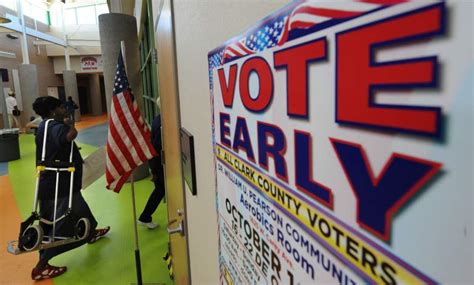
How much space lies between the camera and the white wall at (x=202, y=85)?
0.65 metres

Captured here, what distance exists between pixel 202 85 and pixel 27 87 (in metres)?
13.2

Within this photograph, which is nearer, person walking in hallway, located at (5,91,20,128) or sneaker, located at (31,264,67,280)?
sneaker, located at (31,264,67,280)

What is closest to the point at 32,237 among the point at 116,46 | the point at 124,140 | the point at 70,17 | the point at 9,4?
the point at 124,140

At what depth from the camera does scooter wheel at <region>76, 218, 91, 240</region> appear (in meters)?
2.87

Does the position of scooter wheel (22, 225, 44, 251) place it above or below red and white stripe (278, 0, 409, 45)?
below

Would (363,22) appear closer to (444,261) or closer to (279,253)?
(444,261)

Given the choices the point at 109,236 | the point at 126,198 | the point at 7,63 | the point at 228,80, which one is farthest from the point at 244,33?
the point at 7,63

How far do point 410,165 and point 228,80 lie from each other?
433 millimetres

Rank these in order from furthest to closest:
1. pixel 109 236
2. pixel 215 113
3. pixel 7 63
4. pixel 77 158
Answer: pixel 7 63, pixel 109 236, pixel 77 158, pixel 215 113

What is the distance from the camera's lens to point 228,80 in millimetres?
644

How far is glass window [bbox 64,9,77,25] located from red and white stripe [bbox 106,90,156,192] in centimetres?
1706

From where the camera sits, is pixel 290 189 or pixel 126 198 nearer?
pixel 290 189

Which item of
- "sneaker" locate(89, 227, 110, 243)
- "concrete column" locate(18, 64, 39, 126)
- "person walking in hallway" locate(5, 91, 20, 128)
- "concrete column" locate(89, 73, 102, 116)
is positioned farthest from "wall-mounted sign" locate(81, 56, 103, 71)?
"sneaker" locate(89, 227, 110, 243)

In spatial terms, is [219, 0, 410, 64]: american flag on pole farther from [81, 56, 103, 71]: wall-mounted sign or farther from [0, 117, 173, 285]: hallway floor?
[81, 56, 103, 71]: wall-mounted sign
